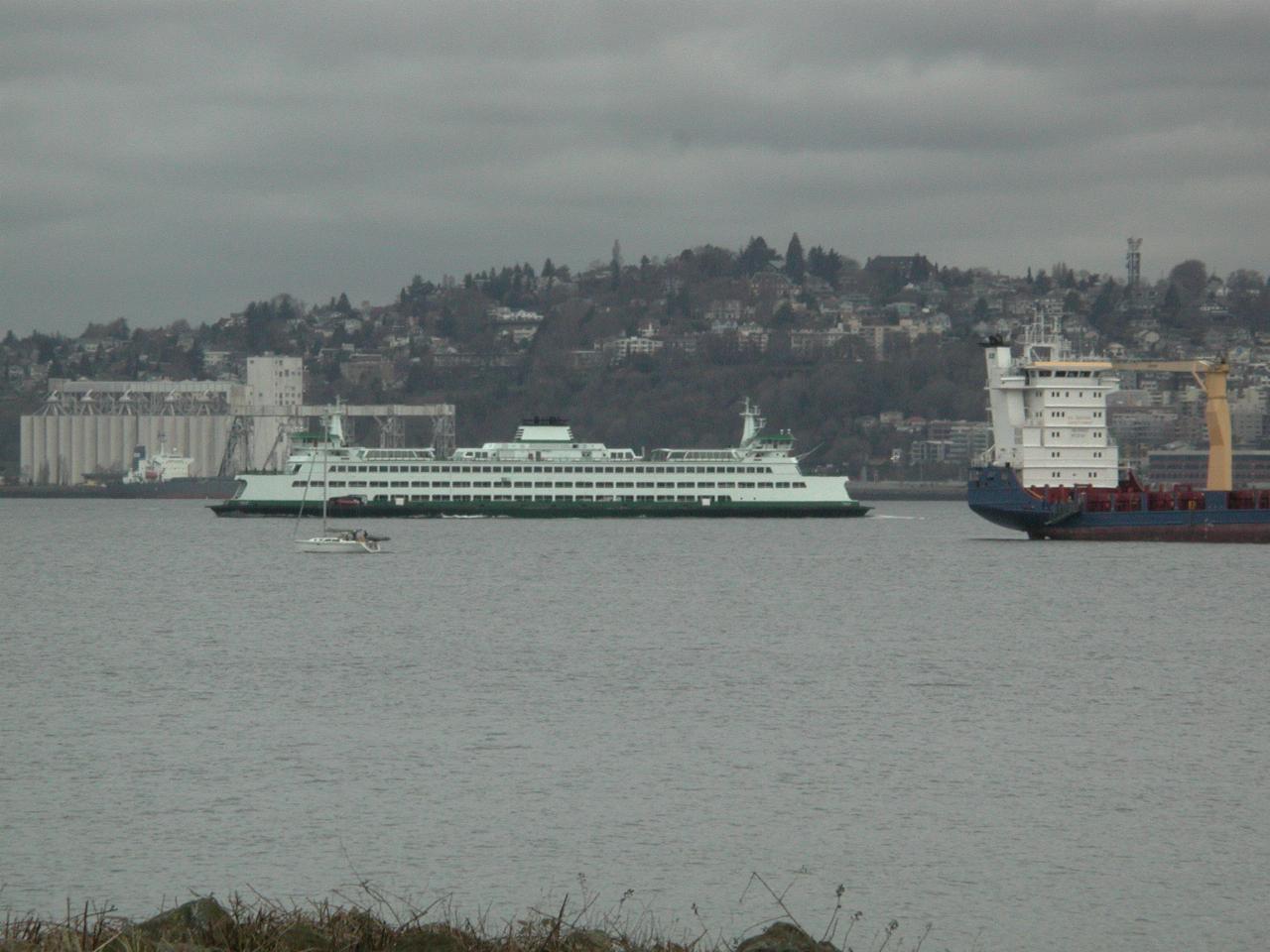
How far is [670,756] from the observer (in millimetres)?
21594

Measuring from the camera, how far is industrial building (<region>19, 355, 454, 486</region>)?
170 meters

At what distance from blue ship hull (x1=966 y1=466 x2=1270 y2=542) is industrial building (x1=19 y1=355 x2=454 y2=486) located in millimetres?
107092

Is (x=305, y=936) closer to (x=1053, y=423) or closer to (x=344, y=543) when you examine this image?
(x=344, y=543)

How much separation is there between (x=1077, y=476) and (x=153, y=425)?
120m

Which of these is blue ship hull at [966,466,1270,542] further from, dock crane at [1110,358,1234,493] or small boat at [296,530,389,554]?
small boat at [296,530,389,554]

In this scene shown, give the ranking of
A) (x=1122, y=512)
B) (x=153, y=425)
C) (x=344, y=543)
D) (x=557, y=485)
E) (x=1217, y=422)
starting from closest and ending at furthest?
1. (x=1122, y=512)
2. (x=344, y=543)
3. (x=1217, y=422)
4. (x=557, y=485)
5. (x=153, y=425)

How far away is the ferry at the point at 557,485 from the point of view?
300ft

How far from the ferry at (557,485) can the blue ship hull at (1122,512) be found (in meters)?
28.2

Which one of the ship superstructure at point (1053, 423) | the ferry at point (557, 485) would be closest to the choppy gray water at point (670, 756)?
the ship superstructure at point (1053, 423)

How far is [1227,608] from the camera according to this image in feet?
138

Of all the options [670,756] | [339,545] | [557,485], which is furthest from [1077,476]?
[670,756]

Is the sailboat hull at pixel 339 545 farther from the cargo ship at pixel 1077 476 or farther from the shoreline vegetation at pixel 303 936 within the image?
the shoreline vegetation at pixel 303 936

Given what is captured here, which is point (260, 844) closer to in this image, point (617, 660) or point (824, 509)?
point (617, 660)

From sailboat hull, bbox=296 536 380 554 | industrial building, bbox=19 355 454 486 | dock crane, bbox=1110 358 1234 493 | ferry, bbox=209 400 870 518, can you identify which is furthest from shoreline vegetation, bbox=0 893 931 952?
industrial building, bbox=19 355 454 486
